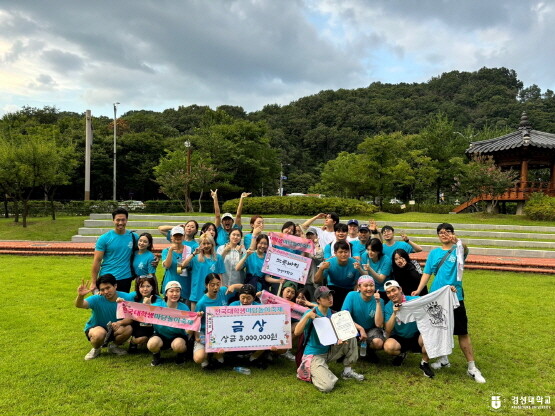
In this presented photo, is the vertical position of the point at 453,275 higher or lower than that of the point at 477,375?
higher

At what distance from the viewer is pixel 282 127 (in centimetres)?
7812

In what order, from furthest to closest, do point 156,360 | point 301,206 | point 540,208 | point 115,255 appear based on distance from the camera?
point 301,206 → point 540,208 → point 115,255 → point 156,360

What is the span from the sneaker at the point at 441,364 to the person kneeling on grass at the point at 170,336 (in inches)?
128

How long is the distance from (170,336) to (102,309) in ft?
3.15

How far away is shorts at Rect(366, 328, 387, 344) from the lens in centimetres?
485

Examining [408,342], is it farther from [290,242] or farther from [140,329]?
[140,329]

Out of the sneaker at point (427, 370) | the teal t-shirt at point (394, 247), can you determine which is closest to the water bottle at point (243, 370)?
the sneaker at point (427, 370)

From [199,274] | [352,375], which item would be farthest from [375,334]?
[199,274]

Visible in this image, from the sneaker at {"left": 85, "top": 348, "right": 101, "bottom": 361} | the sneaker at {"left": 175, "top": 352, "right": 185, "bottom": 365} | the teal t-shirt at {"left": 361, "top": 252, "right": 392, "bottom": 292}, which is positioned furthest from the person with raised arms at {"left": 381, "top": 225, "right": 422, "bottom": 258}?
the sneaker at {"left": 85, "top": 348, "right": 101, "bottom": 361}

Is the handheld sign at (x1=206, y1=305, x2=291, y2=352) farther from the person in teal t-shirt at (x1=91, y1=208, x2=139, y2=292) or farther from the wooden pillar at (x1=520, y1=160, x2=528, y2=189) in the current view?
the wooden pillar at (x1=520, y1=160, x2=528, y2=189)

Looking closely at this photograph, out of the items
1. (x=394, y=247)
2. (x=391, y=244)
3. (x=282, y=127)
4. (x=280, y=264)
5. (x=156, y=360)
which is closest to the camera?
(x=156, y=360)

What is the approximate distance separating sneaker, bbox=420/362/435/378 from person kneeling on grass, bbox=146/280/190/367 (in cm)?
304

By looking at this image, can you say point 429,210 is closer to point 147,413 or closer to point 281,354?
point 281,354

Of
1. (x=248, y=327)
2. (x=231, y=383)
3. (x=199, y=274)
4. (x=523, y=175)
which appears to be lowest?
(x=231, y=383)
